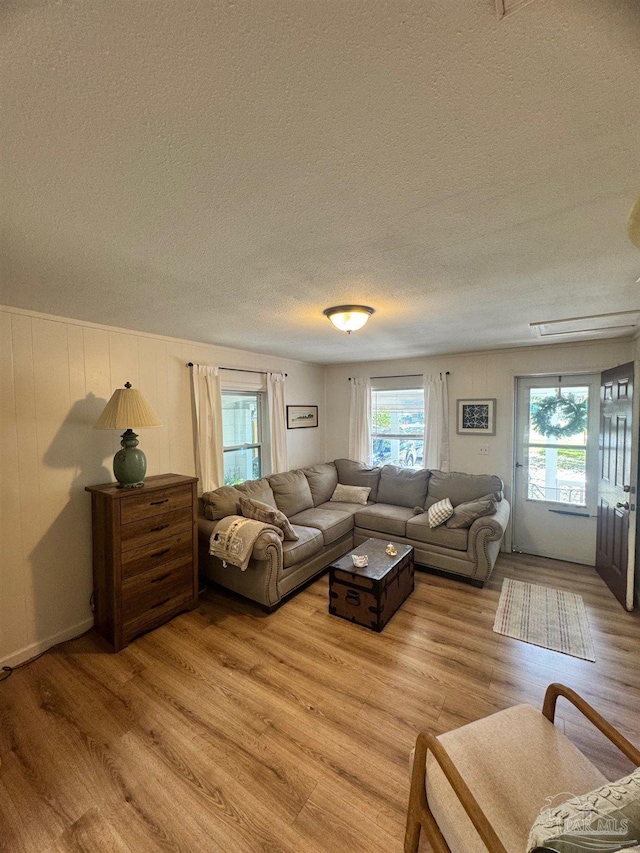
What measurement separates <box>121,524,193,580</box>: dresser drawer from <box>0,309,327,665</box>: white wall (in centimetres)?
45

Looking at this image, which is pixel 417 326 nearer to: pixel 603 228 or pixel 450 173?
pixel 603 228

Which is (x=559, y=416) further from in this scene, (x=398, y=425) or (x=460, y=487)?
(x=398, y=425)

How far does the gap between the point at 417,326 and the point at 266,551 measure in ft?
7.23

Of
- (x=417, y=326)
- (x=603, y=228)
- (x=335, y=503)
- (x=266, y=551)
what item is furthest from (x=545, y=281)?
(x=335, y=503)

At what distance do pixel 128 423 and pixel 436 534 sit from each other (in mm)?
2989

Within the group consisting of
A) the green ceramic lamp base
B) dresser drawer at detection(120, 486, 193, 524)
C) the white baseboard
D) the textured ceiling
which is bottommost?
the white baseboard

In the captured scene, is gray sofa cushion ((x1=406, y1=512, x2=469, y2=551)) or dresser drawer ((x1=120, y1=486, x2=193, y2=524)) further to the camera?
gray sofa cushion ((x1=406, y1=512, x2=469, y2=551))

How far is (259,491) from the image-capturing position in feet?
11.8

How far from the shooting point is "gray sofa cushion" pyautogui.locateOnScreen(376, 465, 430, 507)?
412 centimetres

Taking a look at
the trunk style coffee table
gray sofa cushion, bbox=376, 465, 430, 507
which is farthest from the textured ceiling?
gray sofa cushion, bbox=376, 465, 430, 507

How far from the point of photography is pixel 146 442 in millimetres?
2953

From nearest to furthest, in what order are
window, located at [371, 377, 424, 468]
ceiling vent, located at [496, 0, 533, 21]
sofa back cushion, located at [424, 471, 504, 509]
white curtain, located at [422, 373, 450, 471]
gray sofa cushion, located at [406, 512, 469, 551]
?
1. ceiling vent, located at [496, 0, 533, 21]
2. gray sofa cushion, located at [406, 512, 469, 551]
3. sofa back cushion, located at [424, 471, 504, 509]
4. white curtain, located at [422, 373, 450, 471]
5. window, located at [371, 377, 424, 468]

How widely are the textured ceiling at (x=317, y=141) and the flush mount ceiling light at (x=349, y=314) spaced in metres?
0.33

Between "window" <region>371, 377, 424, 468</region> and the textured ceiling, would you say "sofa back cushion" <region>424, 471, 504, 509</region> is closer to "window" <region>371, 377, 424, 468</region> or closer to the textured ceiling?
"window" <region>371, 377, 424, 468</region>
